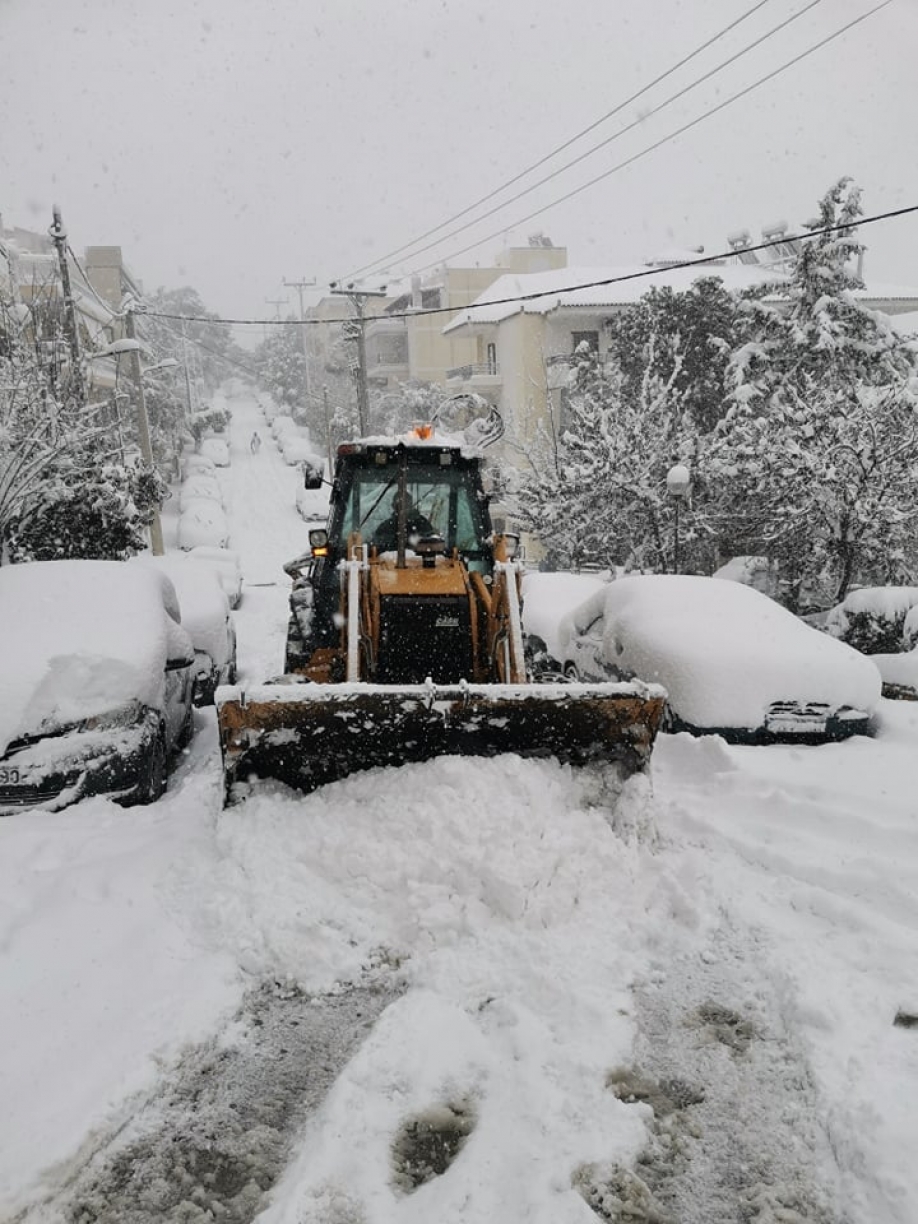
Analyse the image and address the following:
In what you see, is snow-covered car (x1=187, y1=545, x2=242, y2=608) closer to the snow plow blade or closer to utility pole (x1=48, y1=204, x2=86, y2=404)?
utility pole (x1=48, y1=204, x2=86, y2=404)

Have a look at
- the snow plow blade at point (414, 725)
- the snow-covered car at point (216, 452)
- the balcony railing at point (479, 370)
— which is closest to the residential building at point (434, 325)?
the balcony railing at point (479, 370)

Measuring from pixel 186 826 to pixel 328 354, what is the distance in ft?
207

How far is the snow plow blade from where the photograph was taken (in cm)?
438

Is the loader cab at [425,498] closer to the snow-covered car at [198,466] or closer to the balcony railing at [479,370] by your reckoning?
the balcony railing at [479,370]

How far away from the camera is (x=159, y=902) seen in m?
4.05

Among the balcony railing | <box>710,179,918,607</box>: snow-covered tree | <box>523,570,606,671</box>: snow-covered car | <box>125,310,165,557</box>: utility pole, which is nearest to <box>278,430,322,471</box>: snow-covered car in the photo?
the balcony railing

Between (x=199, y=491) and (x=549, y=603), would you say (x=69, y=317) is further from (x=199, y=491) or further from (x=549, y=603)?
(x=199, y=491)

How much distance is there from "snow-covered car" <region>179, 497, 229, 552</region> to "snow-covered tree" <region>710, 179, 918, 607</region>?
48.8 ft

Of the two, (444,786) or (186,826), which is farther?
(186,826)

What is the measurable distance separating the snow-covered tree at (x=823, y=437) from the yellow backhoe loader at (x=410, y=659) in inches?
340

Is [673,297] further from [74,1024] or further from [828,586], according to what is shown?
[74,1024]

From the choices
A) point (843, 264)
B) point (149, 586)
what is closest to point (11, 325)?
point (149, 586)

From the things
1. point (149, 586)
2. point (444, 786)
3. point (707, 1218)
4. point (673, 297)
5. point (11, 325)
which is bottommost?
point (707, 1218)

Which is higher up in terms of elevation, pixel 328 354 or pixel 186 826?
pixel 328 354
